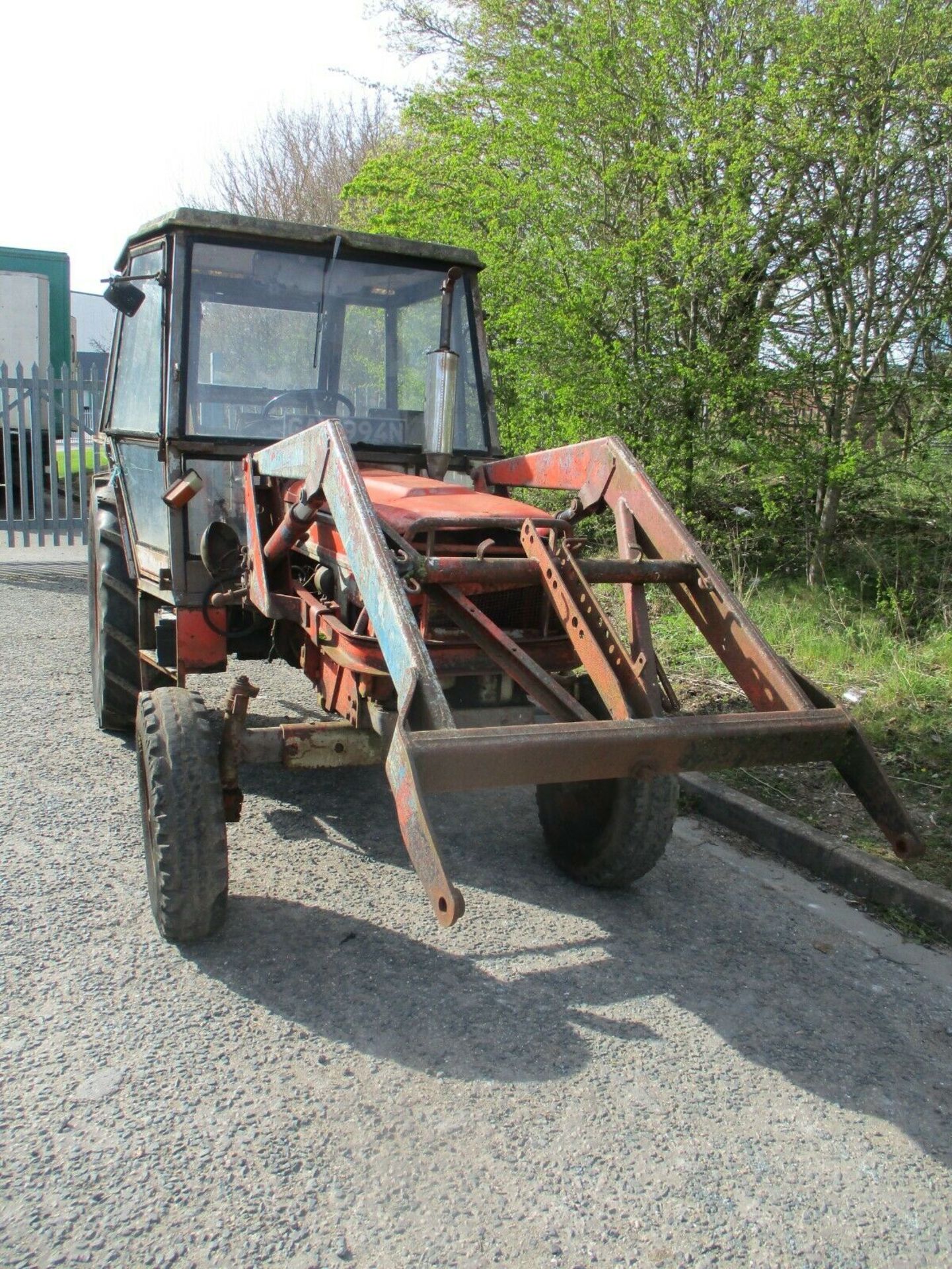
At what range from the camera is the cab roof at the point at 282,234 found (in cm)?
439

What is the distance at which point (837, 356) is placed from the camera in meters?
7.23

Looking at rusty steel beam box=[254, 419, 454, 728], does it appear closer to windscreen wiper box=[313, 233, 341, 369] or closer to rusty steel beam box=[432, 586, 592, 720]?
rusty steel beam box=[432, 586, 592, 720]

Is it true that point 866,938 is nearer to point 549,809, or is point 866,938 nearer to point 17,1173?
point 549,809

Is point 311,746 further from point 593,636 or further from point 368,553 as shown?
point 593,636

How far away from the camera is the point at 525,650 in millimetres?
3809

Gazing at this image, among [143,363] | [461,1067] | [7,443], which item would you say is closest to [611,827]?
[461,1067]

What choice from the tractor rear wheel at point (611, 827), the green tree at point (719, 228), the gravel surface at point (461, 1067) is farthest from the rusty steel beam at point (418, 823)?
the green tree at point (719, 228)

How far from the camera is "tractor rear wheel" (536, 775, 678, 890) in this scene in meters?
3.74

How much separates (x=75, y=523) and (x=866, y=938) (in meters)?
11.8

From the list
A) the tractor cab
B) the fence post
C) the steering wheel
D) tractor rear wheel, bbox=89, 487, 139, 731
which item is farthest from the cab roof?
the fence post

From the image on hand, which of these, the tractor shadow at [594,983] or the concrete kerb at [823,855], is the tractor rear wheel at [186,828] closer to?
the tractor shadow at [594,983]

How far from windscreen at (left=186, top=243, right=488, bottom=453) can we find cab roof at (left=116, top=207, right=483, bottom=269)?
71 millimetres

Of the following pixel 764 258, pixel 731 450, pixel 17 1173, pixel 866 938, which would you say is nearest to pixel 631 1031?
pixel 866 938

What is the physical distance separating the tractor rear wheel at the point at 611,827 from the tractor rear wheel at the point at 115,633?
240cm
